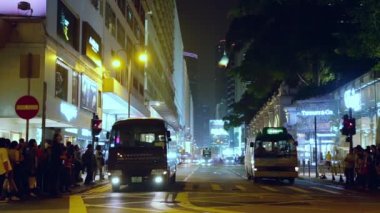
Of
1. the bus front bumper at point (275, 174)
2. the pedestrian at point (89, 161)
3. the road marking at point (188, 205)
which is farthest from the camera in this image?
the bus front bumper at point (275, 174)

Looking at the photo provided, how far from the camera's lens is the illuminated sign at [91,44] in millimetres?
36219

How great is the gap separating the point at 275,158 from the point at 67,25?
44.5 ft

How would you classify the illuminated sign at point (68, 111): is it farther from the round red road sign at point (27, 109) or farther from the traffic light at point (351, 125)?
the traffic light at point (351, 125)

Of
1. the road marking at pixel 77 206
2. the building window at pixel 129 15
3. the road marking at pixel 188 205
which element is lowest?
the road marking at pixel 77 206

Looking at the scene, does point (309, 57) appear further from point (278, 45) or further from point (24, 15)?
point (24, 15)

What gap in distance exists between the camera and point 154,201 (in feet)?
59.5

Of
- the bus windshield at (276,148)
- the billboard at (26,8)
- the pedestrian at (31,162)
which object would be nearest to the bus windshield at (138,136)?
the pedestrian at (31,162)

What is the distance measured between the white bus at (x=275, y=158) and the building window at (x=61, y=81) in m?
10.8

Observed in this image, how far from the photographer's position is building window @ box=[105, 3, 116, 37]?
4559 cm

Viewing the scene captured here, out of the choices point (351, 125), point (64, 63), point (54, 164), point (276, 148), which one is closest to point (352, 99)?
point (351, 125)

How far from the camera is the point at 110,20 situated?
47.1 m

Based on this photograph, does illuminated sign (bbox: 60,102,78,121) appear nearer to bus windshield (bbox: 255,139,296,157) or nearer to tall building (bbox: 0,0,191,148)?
tall building (bbox: 0,0,191,148)

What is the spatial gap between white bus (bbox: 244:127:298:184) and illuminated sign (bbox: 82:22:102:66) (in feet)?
41.3

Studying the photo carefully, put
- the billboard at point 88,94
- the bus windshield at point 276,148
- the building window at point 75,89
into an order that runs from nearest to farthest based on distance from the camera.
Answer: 1. the bus windshield at point 276,148
2. the building window at point 75,89
3. the billboard at point 88,94
